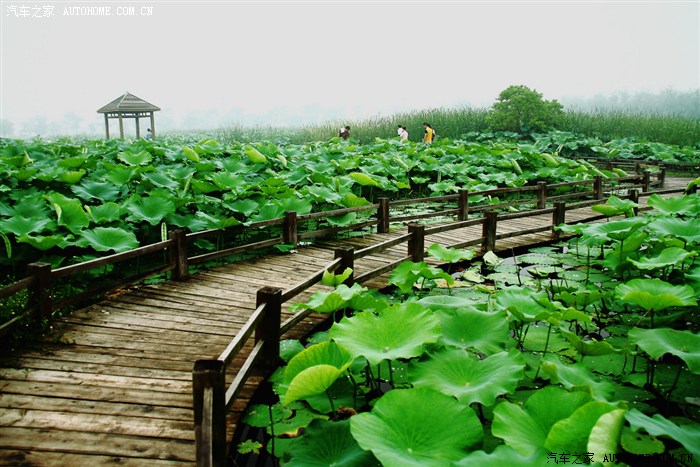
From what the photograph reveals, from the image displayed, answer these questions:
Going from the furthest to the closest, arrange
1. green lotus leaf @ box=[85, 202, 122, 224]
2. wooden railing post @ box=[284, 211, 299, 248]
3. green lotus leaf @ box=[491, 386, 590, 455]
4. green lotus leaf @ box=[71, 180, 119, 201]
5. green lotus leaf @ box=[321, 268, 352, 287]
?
green lotus leaf @ box=[71, 180, 119, 201] < wooden railing post @ box=[284, 211, 299, 248] < green lotus leaf @ box=[85, 202, 122, 224] < green lotus leaf @ box=[321, 268, 352, 287] < green lotus leaf @ box=[491, 386, 590, 455]

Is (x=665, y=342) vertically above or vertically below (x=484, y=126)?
below

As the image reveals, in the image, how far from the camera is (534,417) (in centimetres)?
169

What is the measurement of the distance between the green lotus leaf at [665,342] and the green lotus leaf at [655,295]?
0.21 m

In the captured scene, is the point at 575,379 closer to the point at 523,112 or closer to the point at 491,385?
the point at 491,385

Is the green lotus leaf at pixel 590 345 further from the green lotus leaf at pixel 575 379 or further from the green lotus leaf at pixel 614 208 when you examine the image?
the green lotus leaf at pixel 614 208

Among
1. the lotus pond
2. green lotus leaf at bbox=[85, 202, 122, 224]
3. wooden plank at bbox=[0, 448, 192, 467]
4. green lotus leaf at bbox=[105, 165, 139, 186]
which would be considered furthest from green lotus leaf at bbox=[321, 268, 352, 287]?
green lotus leaf at bbox=[105, 165, 139, 186]

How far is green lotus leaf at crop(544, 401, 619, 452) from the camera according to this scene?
1.45 metres

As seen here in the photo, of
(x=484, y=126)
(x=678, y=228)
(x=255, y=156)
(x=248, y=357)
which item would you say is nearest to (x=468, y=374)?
(x=248, y=357)

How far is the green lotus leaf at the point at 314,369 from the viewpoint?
1.82 m

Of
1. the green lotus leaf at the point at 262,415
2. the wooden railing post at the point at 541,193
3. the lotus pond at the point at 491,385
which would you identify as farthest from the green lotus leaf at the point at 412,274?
the wooden railing post at the point at 541,193

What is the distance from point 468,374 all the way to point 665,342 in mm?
1012

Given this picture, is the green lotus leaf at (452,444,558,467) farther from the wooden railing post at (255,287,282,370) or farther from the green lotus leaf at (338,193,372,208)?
the green lotus leaf at (338,193,372,208)

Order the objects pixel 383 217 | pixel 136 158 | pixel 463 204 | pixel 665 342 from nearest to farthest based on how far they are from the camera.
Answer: pixel 665 342
pixel 383 217
pixel 136 158
pixel 463 204

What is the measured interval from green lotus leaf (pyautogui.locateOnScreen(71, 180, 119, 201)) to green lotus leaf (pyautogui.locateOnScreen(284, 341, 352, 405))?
4.10 metres
